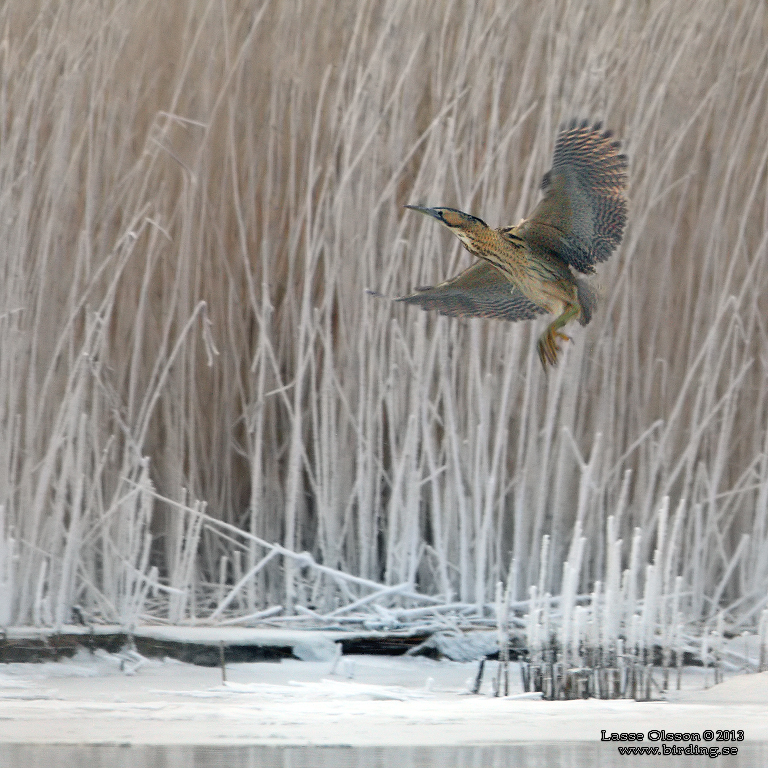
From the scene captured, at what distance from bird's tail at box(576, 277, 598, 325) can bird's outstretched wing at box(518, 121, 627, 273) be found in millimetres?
29

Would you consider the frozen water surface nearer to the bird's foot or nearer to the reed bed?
the reed bed

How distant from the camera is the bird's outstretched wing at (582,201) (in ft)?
7.64

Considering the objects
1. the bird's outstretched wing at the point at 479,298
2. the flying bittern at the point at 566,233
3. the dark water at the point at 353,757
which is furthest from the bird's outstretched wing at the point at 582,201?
the dark water at the point at 353,757

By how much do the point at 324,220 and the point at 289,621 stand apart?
1.04 meters

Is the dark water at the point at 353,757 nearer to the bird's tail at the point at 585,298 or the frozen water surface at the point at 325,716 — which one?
the frozen water surface at the point at 325,716

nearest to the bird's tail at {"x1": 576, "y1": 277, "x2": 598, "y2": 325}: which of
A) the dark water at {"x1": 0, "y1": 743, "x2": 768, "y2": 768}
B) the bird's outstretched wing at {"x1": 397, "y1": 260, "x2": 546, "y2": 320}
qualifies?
the bird's outstretched wing at {"x1": 397, "y1": 260, "x2": 546, "y2": 320}

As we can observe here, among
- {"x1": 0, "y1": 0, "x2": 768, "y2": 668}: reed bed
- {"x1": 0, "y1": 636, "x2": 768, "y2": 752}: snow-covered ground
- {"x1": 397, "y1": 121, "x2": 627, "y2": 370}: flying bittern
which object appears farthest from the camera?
{"x1": 0, "y1": 0, "x2": 768, "y2": 668}: reed bed

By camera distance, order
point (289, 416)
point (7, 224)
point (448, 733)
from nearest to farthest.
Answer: point (448, 733)
point (7, 224)
point (289, 416)

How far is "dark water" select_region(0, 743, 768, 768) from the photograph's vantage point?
217 cm

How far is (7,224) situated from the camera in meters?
3.32

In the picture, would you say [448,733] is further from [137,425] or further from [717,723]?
[137,425]

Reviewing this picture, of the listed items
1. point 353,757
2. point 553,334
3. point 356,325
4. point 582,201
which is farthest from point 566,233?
point 356,325

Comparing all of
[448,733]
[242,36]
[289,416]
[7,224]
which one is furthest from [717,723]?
[242,36]

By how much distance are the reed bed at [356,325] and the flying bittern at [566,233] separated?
3.06ft
